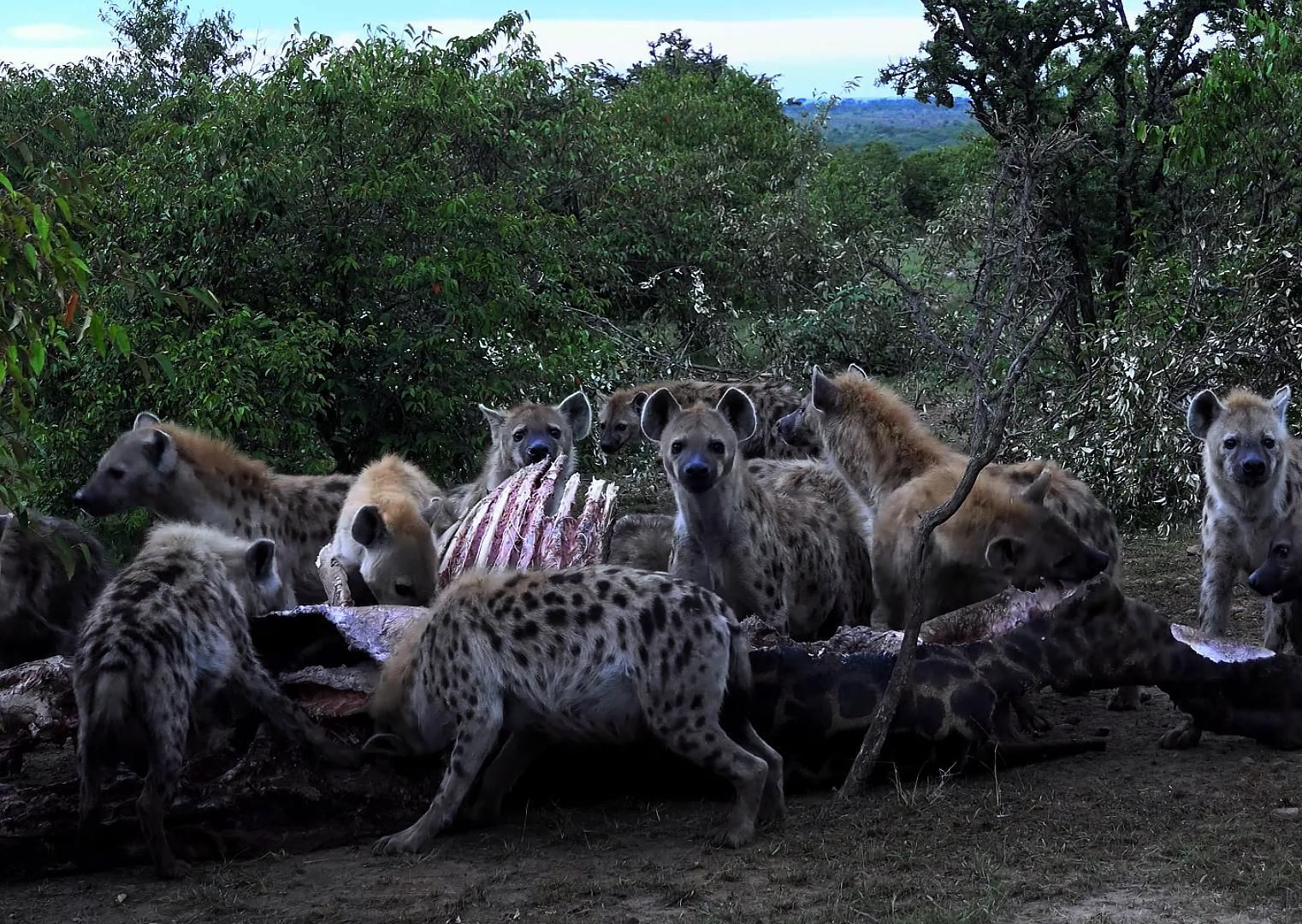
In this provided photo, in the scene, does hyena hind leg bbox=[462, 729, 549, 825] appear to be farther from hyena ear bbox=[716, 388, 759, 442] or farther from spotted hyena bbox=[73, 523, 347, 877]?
hyena ear bbox=[716, 388, 759, 442]

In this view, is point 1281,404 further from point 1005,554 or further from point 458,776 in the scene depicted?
point 458,776

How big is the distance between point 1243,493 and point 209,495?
367 centimetres

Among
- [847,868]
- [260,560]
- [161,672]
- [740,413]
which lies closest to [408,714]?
[161,672]

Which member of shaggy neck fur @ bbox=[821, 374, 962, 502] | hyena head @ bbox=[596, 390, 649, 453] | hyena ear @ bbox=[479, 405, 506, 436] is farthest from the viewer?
hyena head @ bbox=[596, 390, 649, 453]

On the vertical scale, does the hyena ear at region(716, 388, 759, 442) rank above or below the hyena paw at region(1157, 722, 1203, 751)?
above

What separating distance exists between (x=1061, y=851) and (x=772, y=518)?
181cm

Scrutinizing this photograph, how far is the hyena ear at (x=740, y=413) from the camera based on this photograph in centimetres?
528

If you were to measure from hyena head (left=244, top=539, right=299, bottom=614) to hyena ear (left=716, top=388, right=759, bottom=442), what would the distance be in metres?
1.54

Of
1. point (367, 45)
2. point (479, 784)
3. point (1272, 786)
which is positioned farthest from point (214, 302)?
point (367, 45)

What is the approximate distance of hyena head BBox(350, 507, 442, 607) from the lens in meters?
5.20

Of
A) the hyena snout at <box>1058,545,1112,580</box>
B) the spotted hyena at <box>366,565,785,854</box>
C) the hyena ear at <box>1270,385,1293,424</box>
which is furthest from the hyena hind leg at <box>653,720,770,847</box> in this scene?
the hyena ear at <box>1270,385,1293,424</box>

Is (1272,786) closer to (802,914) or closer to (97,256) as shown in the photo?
(802,914)

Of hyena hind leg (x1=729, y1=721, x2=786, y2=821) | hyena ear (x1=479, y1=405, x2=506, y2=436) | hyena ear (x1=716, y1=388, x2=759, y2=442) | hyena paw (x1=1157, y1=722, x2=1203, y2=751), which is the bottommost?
hyena paw (x1=1157, y1=722, x2=1203, y2=751)

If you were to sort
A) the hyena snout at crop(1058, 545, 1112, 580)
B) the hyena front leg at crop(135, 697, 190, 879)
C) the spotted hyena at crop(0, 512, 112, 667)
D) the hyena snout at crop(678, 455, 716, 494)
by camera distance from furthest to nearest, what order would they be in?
the spotted hyena at crop(0, 512, 112, 667)
the hyena snout at crop(678, 455, 716, 494)
the hyena snout at crop(1058, 545, 1112, 580)
the hyena front leg at crop(135, 697, 190, 879)
